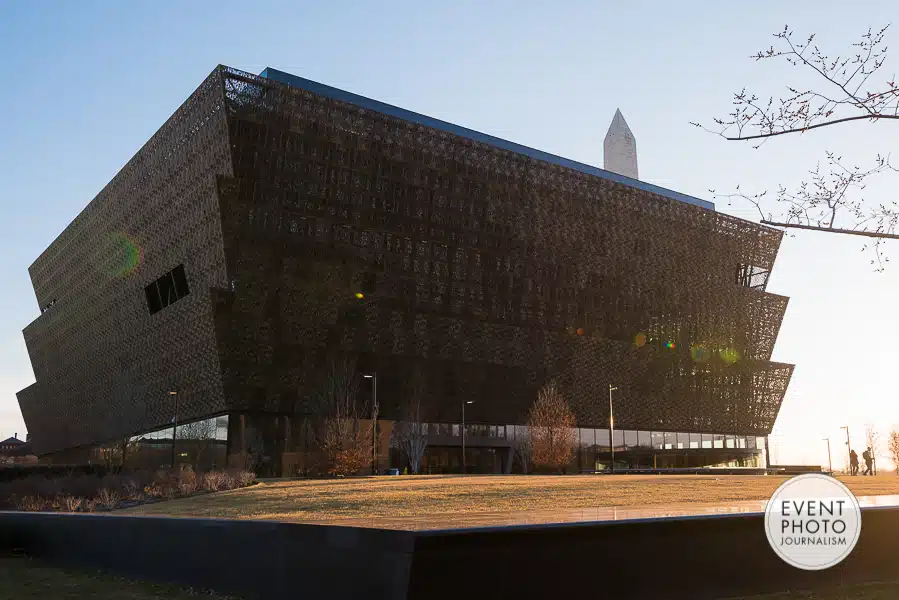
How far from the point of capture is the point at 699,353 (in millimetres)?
94062

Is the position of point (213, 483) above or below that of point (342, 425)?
below

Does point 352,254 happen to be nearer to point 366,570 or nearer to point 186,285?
point 186,285

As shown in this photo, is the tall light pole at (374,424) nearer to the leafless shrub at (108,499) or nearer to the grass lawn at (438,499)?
the leafless shrub at (108,499)

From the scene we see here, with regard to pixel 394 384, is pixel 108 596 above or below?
below

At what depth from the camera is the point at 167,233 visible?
7206cm

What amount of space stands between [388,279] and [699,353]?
42.1 m

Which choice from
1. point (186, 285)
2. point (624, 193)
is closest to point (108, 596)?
point (186, 285)

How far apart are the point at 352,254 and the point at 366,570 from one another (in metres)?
60.5

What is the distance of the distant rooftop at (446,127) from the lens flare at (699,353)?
1690cm

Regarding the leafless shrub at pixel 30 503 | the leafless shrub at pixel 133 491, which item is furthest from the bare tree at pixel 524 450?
the leafless shrub at pixel 30 503

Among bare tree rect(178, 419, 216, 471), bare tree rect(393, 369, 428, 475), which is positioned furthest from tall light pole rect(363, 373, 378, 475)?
bare tree rect(178, 419, 216, 471)

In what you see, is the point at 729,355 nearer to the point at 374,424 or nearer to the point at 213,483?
the point at 374,424

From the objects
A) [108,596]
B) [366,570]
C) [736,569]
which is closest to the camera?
[366,570]

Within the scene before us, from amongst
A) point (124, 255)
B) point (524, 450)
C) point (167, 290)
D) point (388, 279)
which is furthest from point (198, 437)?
point (524, 450)
